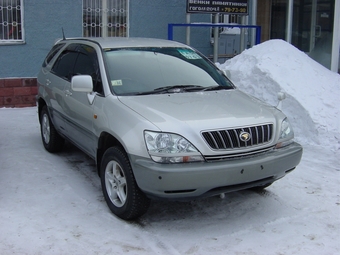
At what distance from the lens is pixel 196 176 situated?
3930mm

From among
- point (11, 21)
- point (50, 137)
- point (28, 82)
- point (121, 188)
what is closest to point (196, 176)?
point (121, 188)

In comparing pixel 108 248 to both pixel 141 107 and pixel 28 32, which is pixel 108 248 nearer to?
pixel 141 107

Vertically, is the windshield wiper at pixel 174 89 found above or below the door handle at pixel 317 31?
below

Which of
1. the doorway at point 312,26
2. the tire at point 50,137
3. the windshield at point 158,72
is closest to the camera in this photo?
the windshield at point 158,72

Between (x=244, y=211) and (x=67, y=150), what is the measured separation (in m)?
3.18

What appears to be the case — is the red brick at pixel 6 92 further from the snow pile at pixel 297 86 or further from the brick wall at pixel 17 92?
the snow pile at pixel 297 86

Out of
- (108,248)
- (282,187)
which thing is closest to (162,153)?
(108,248)

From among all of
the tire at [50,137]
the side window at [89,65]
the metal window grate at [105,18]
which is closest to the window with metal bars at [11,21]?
the metal window grate at [105,18]

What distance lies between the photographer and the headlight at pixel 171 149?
399 centimetres

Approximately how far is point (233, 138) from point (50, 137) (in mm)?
3364

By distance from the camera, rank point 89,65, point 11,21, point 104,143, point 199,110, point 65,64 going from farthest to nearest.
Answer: point 11,21 < point 65,64 < point 89,65 < point 104,143 < point 199,110

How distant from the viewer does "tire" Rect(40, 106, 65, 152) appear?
21.7ft

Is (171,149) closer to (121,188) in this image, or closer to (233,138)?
(233,138)

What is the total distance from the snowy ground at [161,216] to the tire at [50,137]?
12 centimetres
